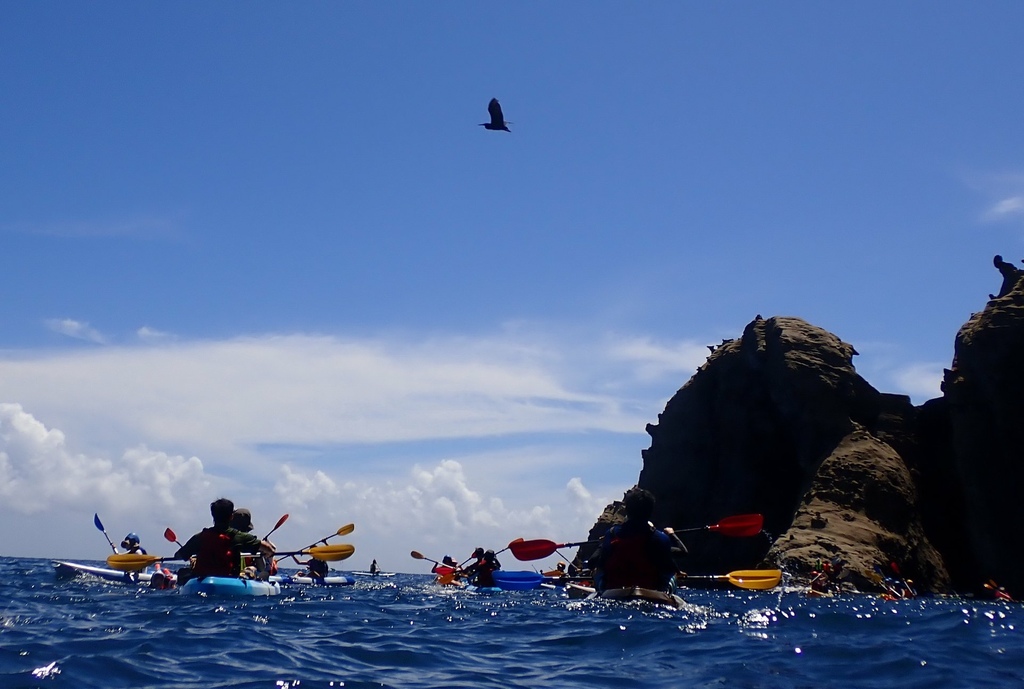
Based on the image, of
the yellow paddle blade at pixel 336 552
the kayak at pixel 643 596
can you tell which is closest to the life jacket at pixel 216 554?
the yellow paddle blade at pixel 336 552

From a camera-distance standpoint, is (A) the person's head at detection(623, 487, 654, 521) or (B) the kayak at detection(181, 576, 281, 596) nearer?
(A) the person's head at detection(623, 487, 654, 521)

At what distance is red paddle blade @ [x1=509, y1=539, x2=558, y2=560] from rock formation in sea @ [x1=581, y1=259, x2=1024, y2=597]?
13058mm

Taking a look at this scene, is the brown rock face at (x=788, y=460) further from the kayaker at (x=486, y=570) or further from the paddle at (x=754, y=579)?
the paddle at (x=754, y=579)

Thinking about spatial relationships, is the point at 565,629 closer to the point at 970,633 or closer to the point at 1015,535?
the point at 970,633

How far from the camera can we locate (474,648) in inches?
322

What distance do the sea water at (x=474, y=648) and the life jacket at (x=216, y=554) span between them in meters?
0.88

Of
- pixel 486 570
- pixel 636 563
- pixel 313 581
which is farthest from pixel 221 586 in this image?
pixel 486 570

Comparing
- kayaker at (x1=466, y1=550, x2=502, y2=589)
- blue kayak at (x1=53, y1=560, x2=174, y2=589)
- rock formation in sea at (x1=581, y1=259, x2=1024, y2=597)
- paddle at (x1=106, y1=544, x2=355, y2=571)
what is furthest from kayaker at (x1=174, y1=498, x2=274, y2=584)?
rock formation in sea at (x1=581, y1=259, x2=1024, y2=597)

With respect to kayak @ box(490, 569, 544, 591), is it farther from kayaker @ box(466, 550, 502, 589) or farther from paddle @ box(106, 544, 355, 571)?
paddle @ box(106, 544, 355, 571)

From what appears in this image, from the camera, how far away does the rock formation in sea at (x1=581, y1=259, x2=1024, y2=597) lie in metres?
29.6

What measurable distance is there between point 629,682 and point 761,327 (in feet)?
112

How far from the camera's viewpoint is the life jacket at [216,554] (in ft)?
41.8

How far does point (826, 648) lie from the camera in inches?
321

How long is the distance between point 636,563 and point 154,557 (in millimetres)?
8564
